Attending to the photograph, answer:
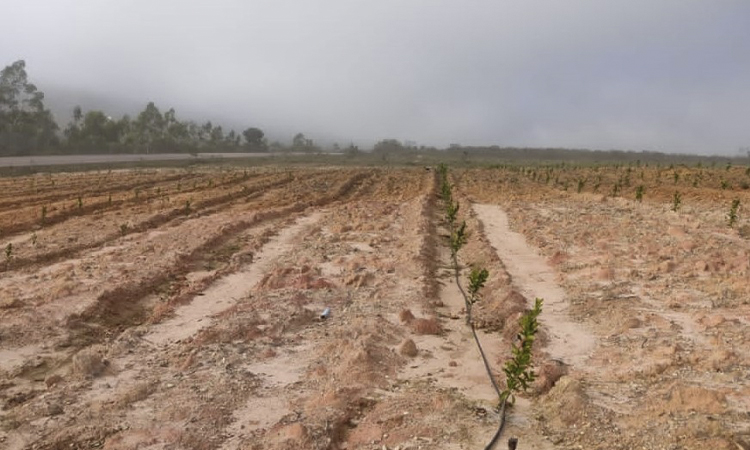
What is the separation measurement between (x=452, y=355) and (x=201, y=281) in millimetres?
4812

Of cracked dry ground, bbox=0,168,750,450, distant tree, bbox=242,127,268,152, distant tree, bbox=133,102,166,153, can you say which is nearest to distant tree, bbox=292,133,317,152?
distant tree, bbox=242,127,268,152

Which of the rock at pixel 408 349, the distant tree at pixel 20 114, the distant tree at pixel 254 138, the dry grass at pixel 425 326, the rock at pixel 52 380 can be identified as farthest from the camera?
the distant tree at pixel 254 138

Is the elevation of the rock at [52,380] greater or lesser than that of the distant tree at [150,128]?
lesser

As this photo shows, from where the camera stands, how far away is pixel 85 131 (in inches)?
2709

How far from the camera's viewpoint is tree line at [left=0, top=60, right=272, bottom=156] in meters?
→ 57.6

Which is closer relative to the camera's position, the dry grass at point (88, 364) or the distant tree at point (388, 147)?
the dry grass at point (88, 364)

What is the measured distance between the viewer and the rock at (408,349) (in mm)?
7016

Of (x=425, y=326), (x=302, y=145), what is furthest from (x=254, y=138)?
(x=425, y=326)

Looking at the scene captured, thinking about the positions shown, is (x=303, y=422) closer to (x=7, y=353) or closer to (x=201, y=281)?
(x=7, y=353)

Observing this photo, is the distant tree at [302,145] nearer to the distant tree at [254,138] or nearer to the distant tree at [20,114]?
the distant tree at [254,138]

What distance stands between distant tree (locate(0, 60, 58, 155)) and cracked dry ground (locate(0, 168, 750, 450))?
47.9m

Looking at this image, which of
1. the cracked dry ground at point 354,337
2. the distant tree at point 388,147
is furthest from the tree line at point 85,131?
the cracked dry ground at point 354,337

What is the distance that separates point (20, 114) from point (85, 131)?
968 centimetres

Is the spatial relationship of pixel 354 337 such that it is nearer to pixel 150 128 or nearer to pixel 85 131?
pixel 85 131
